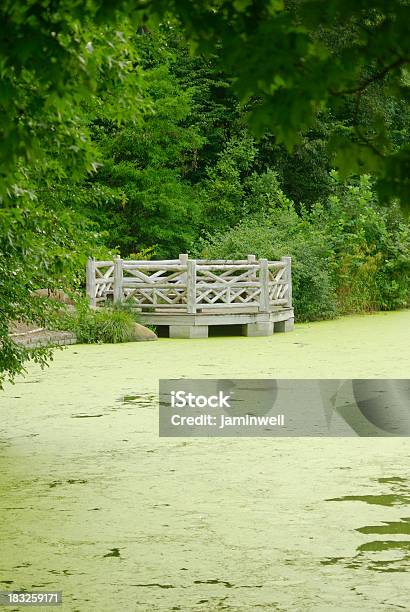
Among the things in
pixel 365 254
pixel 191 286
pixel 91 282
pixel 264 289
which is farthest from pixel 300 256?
pixel 91 282

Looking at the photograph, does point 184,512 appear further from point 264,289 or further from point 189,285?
point 264,289

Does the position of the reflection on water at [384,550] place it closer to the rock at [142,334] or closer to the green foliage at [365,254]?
the rock at [142,334]

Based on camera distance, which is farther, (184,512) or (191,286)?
(191,286)

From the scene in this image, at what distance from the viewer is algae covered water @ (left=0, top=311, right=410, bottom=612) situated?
485 centimetres

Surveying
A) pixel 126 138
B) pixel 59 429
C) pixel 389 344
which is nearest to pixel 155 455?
pixel 59 429

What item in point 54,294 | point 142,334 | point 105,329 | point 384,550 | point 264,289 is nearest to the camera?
point 384,550

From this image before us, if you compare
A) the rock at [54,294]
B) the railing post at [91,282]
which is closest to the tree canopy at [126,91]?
the rock at [54,294]

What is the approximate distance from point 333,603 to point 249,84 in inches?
98.8

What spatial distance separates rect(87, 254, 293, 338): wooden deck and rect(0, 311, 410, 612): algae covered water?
496cm

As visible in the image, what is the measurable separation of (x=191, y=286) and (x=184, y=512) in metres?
9.81

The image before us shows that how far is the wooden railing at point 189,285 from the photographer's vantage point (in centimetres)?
1594

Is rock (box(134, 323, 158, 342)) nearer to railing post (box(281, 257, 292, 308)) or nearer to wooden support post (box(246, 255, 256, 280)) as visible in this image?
wooden support post (box(246, 255, 256, 280))

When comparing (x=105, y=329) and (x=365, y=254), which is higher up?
(x=365, y=254)

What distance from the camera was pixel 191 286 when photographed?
15.9m
